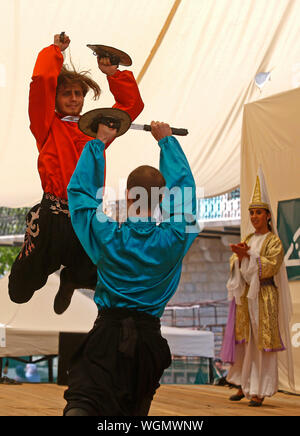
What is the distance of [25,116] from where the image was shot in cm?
482

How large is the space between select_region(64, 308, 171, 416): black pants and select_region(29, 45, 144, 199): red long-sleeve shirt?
0.86m

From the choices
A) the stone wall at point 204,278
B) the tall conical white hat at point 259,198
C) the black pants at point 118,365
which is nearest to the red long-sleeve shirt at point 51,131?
the black pants at point 118,365

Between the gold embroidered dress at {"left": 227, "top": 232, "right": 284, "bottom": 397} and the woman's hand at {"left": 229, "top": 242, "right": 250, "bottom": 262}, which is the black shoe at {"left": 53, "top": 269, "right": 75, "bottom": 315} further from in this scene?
the gold embroidered dress at {"left": 227, "top": 232, "right": 284, "bottom": 397}

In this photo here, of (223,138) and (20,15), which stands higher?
(20,15)

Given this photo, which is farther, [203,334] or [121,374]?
[203,334]

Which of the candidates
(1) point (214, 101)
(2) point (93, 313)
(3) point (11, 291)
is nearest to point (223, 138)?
(1) point (214, 101)

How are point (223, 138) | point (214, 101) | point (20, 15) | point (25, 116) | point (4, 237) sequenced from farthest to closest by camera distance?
1. point (4, 237)
2. point (223, 138)
3. point (214, 101)
4. point (25, 116)
5. point (20, 15)

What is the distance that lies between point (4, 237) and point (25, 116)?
661 inches

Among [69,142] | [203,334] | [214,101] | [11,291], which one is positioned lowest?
[203,334]

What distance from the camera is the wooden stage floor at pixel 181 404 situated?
4074 millimetres

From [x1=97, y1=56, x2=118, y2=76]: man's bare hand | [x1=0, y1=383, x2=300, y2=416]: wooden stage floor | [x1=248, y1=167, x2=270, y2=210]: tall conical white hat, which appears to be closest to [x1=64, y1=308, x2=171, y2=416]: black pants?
[x1=97, y1=56, x2=118, y2=76]: man's bare hand

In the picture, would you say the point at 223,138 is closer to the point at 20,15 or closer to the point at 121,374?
the point at 20,15

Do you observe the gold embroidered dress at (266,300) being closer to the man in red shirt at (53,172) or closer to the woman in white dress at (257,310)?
the woman in white dress at (257,310)

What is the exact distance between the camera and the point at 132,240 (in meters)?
2.00
